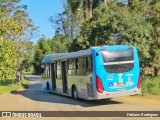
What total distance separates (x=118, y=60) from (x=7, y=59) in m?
9.05

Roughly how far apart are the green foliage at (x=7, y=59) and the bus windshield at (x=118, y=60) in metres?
7.95

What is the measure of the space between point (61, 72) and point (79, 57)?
183 inches

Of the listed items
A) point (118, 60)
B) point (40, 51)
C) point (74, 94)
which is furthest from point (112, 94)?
point (40, 51)

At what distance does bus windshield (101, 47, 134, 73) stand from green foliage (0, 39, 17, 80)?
313 inches

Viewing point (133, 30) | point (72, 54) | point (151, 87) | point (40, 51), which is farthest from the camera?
point (40, 51)

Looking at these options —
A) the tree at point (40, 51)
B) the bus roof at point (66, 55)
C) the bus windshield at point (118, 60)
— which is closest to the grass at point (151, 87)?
the bus windshield at point (118, 60)

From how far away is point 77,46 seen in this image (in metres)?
34.0

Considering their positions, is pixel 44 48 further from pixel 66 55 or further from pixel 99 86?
pixel 99 86

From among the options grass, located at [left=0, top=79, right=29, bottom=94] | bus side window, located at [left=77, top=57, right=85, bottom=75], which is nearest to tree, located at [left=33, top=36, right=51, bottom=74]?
grass, located at [left=0, top=79, right=29, bottom=94]

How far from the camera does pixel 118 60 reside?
19.8 metres

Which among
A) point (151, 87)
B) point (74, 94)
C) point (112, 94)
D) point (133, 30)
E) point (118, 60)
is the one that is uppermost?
point (133, 30)

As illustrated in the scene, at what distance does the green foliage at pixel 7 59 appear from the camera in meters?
11.7

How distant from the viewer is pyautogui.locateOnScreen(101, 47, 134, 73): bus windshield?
19.5 m

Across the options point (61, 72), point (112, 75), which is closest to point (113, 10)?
point (61, 72)
